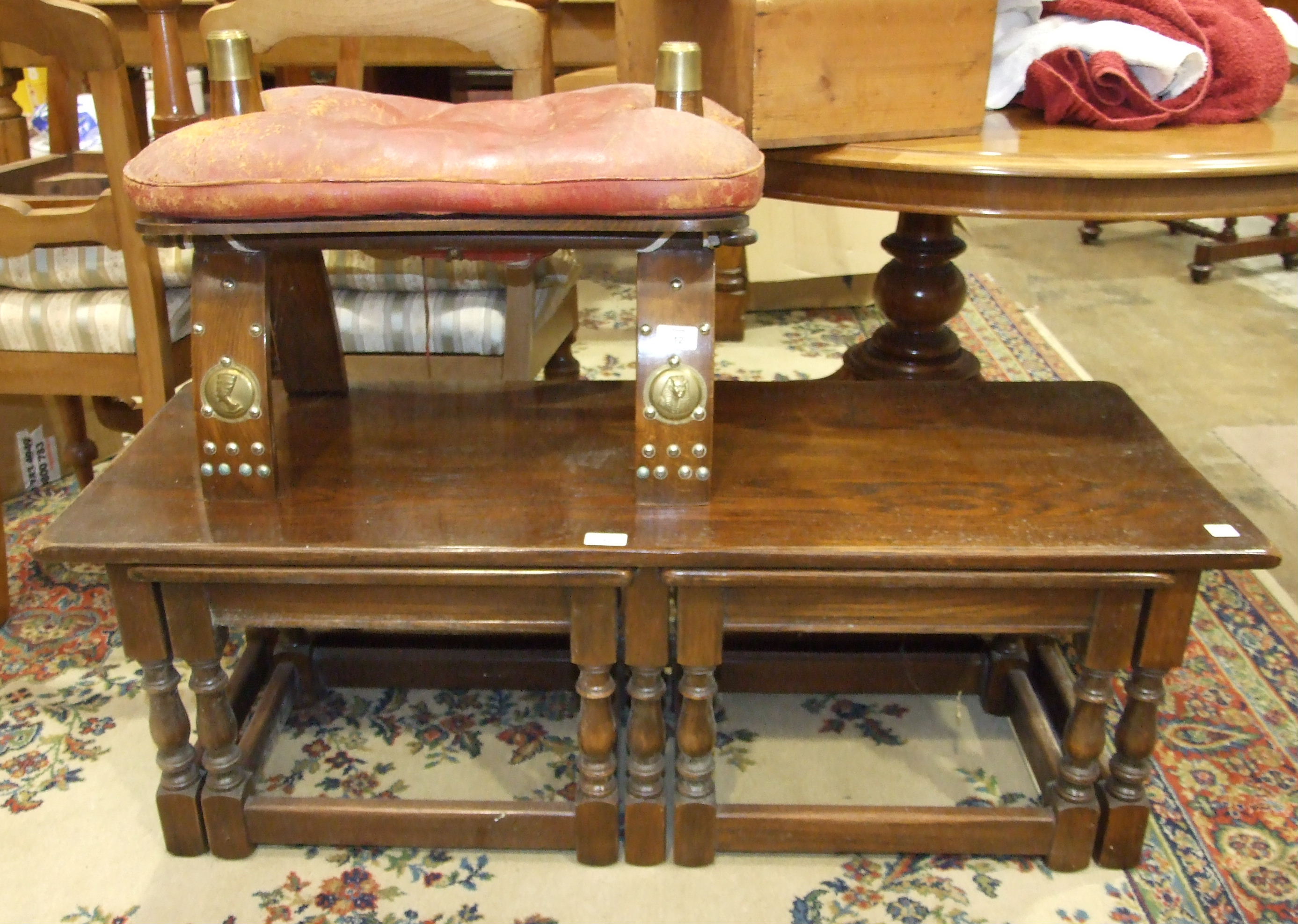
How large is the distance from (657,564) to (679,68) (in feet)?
1.52

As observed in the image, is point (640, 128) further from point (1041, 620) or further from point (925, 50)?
point (1041, 620)

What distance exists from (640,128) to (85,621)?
1.18 metres

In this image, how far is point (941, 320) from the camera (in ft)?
6.13

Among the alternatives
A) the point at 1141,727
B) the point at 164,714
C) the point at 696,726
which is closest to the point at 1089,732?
the point at 1141,727

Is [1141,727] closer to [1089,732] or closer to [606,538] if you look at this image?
[1089,732]

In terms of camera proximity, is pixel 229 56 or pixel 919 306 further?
pixel 919 306

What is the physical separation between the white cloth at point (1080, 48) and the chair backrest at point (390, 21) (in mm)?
559

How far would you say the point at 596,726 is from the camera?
1.17m

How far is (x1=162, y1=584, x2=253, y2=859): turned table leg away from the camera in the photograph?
44.1 inches

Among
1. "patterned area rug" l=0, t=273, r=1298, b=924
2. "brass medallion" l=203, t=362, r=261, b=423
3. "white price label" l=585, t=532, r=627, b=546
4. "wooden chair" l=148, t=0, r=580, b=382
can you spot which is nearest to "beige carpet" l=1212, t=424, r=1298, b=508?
"patterned area rug" l=0, t=273, r=1298, b=924

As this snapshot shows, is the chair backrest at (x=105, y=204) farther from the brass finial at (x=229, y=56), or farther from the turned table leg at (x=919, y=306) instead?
the turned table leg at (x=919, y=306)

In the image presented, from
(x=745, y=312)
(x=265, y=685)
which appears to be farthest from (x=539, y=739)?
(x=745, y=312)

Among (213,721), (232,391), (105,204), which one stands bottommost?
(213,721)

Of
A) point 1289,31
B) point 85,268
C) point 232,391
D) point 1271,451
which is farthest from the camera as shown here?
point 1271,451
